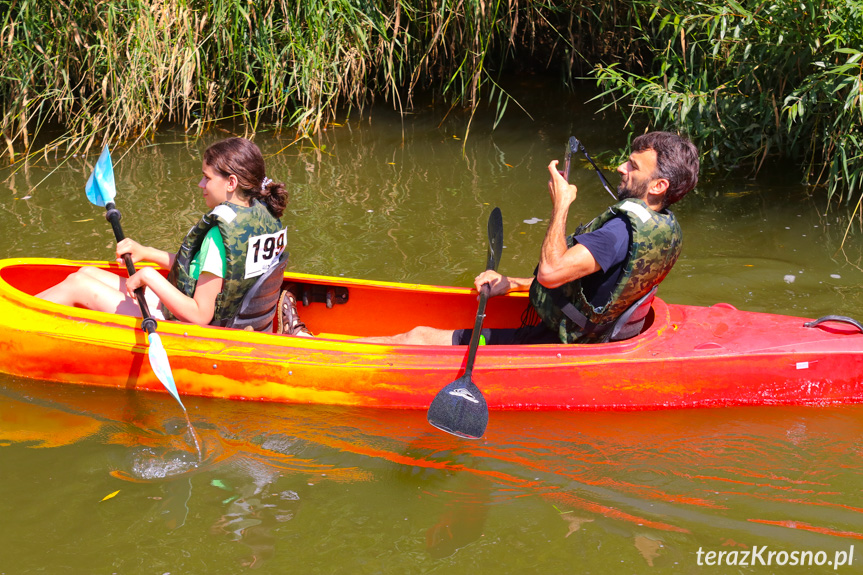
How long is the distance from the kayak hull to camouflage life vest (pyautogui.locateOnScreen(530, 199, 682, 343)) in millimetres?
103

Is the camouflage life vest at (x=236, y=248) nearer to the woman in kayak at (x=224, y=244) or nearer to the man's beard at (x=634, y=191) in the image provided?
the woman in kayak at (x=224, y=244)

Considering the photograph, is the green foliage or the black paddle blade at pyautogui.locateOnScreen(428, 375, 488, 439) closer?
the black paddle blade at pyautogui.locateOnScreen(428, 375, 488, 439)

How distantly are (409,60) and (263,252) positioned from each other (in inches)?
180

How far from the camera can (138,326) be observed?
3.76 meters

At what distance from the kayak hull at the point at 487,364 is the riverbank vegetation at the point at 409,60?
1887mm

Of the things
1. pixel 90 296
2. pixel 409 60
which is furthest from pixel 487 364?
pixel 409 60

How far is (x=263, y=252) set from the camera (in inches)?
140

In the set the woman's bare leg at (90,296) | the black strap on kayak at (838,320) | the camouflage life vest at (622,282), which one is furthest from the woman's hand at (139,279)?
the black strap on kayak at (838,320)

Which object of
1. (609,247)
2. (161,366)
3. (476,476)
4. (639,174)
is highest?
(639,174)

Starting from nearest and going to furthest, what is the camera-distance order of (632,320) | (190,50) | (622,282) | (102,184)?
(622,282) < (632,320) < (102,184) < (190,50)

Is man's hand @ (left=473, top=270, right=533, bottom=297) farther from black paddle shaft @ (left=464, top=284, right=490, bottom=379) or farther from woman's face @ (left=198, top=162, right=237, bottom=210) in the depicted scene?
woman's face @ (left=198, top=162, right=237, bottom=210)

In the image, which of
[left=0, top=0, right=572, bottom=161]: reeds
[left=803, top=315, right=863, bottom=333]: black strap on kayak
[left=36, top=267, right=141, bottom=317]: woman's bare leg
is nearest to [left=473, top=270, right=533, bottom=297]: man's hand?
[left=803, top=315, right=863, bottom=333]: black strap on kayak

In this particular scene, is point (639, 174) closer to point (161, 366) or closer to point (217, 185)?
point (217, 185)

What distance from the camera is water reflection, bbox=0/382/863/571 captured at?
2.91 meters
